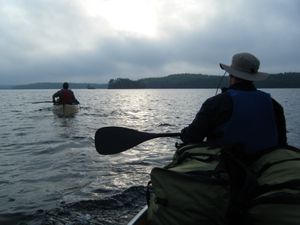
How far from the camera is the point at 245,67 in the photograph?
15.6ft

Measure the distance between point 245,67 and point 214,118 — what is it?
0.92 m

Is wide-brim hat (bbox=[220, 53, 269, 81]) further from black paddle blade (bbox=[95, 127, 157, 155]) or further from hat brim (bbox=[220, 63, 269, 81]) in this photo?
black paddle blade (bbox=[95, 127, 157, 155])

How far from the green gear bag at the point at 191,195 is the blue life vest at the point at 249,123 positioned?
540mm

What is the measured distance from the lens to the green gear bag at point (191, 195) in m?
3.34

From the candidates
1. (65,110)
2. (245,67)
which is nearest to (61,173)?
(245,67)

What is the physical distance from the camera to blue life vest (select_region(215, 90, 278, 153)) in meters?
4.11

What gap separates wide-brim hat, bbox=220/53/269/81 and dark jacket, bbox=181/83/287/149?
12 cm

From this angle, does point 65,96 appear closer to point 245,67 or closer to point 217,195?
point 245,67

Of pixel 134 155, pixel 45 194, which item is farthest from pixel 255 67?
pixel 134 155

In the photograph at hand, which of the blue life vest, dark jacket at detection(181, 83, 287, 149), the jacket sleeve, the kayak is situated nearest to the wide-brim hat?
dark jacket at detection(181, 83, 287, 149)

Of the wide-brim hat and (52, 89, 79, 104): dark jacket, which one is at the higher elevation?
the wide-brim hat

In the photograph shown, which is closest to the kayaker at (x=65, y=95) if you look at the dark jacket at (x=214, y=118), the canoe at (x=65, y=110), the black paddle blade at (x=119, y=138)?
the canoe at (x=65, y=110)

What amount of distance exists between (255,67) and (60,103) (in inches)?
905

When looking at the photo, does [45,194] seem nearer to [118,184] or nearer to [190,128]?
[118,184]
